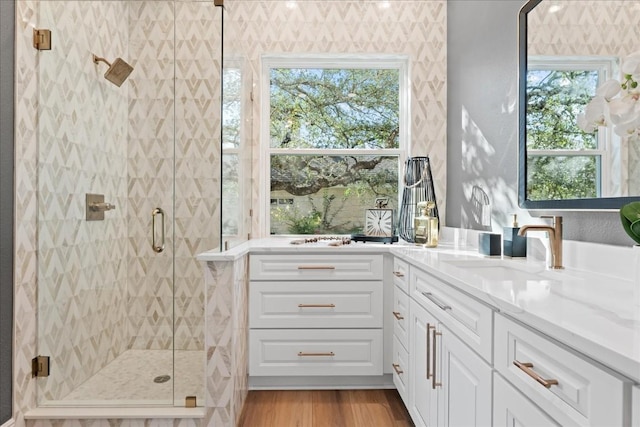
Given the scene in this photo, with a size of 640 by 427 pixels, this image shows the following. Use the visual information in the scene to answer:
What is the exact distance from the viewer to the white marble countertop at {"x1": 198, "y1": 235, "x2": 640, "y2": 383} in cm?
69

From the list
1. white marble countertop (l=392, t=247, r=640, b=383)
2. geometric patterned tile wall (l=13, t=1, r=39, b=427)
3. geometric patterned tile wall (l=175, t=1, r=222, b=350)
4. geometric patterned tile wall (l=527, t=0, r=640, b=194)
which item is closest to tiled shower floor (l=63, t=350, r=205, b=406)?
geometric patterned tile wall (l=175, t=1, r=222, b=350)

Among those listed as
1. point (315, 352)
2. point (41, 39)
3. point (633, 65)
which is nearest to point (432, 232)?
point (315, 352)

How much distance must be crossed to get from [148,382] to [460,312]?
5.54 ft

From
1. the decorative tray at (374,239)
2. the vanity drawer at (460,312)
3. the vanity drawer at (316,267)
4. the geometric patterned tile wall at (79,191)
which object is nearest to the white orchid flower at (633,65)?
the vanity drawer at (460,312)

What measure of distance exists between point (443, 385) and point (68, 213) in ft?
6.69

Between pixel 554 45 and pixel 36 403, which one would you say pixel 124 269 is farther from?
pixel 554 45

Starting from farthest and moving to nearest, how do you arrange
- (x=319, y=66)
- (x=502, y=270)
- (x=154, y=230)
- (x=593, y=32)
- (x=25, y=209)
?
1. (x=319, y=66)
2. (x=154, y=230)
3. (x=25, y=209)
4. (x=502, y=270)
5. (x=593, y=32)

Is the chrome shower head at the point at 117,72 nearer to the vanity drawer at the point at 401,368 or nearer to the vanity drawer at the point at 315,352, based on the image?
the vanity drawer at the point at 315,352

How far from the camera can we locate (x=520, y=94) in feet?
6.46

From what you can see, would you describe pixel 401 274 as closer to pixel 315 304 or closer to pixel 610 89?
pixel 315 304

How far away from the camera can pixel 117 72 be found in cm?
237

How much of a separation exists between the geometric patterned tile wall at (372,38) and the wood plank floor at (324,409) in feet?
3.84

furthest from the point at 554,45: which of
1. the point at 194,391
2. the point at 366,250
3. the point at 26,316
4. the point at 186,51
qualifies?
the point at 26,316

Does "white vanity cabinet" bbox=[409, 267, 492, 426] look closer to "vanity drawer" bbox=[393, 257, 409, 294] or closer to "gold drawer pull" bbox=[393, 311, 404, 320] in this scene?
"vanity drawer" bbox=[393, 257, 409, 294]
